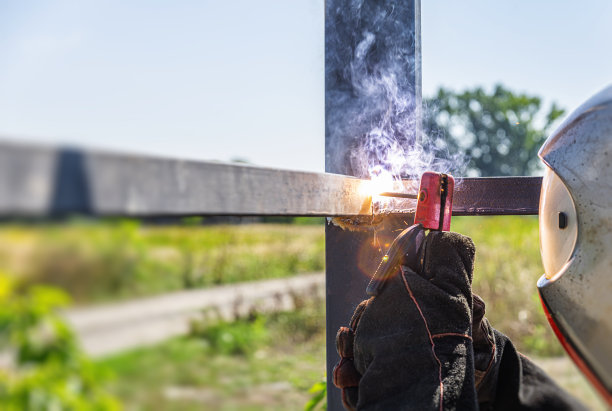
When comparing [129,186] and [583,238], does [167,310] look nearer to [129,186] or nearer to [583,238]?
[583,238]

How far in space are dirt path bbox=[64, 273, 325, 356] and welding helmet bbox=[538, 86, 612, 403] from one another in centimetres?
481

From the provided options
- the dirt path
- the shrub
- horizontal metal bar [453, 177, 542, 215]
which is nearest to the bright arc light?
horizontal metal bar [453, 177, 542, 215]

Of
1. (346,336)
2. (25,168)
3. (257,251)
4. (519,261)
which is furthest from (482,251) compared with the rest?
(25,168)

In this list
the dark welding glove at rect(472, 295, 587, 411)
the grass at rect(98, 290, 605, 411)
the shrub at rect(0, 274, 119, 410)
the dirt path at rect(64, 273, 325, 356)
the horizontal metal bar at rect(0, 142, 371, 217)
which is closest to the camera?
the horizontal metal bar at rect(0, 142, 371, 217)

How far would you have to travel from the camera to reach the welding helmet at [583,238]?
1048 mm

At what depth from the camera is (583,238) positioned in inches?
42.8

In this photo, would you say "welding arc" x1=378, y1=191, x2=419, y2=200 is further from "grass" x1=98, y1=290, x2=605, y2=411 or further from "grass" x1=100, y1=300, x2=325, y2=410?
"grass" x1=100, y1=300, x2=325, y2=410

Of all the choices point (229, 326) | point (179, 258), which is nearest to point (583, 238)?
point (229, 326)

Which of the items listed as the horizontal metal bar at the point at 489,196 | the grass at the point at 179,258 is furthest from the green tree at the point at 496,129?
the horizontal metal bar at the point at 489,196

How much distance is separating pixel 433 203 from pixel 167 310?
589 cm

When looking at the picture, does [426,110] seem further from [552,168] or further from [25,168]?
[25,168]

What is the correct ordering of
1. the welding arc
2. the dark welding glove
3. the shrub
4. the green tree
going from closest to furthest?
the shrub < the dark welding glove < the welding arc < the green tree

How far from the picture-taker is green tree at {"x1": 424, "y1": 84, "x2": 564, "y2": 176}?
61.4 ft

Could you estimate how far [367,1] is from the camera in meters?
1.33
